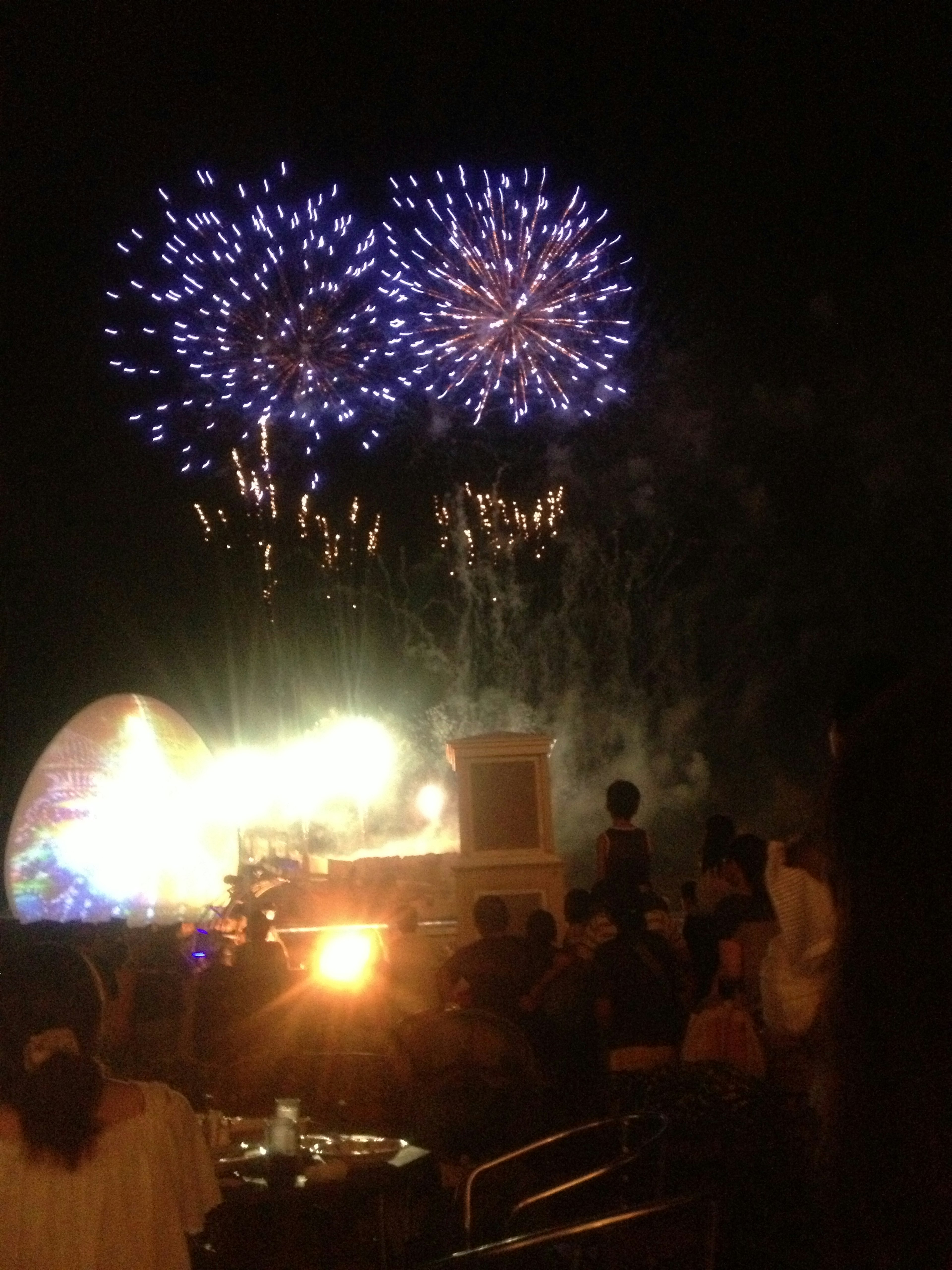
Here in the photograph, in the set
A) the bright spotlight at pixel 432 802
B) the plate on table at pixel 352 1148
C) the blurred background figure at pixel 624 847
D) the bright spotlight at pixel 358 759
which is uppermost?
the bright spotlight at pixel 358 759

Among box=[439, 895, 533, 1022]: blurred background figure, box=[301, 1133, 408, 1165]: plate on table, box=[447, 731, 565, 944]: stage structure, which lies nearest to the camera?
box=[301, 1133, 408, 1165]: plate on table

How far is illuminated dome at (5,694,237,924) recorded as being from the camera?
2494cm

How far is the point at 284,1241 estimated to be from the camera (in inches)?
187

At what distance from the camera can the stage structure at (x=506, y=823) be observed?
11.6 metres

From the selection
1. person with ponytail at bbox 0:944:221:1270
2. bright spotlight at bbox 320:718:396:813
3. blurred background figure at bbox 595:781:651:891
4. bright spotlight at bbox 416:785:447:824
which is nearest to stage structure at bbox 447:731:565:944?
blurred background figure at bbox 595:781:651:891

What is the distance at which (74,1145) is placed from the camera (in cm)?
335

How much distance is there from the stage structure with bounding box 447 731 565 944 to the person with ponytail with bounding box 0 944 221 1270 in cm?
806

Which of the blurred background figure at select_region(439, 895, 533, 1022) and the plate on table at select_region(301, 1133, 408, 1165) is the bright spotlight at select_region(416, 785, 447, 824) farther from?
the plate on table at select_region(301, 1133, 408, 1165)

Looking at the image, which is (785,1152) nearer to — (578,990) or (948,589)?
(578,990)

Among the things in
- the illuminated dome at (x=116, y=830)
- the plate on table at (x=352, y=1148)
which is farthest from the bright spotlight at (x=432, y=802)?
the plate on table at (x=352, y=1148)

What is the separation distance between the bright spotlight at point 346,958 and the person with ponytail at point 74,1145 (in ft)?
14.0

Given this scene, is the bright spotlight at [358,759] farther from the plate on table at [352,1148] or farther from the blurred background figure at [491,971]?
the plate on table at [352,1148]

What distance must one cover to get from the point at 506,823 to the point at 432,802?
933 inches

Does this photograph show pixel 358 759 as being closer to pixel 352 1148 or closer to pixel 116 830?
pixel 116 830
